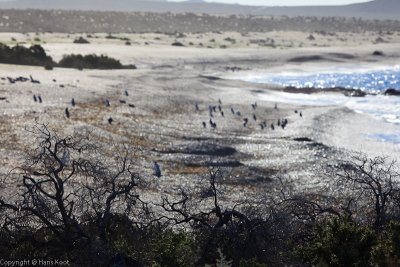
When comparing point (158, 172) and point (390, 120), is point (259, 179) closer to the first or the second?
point (158, 172)

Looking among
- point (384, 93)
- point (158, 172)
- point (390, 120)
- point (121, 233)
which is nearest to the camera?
point (121, 233)

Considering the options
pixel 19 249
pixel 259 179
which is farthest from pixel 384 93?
pixel 19 249

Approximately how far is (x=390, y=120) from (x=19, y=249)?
24.0 m

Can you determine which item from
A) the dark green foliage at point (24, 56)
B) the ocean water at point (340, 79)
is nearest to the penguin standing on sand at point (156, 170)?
the dark green foliage at point (24, 56)

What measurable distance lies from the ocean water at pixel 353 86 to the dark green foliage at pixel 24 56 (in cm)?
1257

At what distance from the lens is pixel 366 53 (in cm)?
6481

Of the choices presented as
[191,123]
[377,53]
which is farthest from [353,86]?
[191,123]

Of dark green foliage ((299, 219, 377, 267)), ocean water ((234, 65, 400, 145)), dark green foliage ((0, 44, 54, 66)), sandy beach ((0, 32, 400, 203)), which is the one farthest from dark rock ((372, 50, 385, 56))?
dark green foliage ((299, 219, 377, 267))

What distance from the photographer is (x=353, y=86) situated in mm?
44688

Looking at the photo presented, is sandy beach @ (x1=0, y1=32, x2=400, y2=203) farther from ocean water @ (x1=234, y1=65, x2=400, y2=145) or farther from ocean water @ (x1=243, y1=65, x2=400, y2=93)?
ocean water @ (x1=243, y1=65, x2=400, y2=93)

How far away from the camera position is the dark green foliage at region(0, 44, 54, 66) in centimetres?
3712

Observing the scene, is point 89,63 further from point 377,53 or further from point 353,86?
point 377,53

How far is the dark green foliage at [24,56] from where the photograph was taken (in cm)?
3712

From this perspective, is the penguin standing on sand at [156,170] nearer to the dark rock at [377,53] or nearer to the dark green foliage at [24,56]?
the dark green foliage at [24,56]
